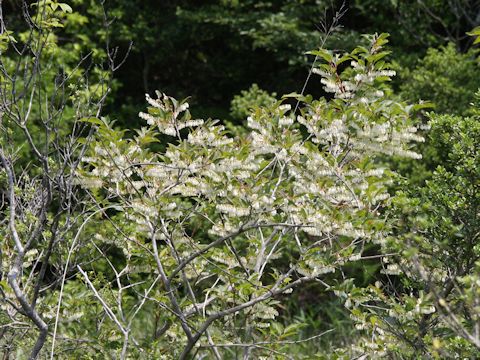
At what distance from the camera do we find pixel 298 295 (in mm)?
7656

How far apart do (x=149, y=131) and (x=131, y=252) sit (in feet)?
2.47

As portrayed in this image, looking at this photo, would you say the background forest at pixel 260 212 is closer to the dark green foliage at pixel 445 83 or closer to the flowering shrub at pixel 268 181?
the flowering shrub at pixel 268 181

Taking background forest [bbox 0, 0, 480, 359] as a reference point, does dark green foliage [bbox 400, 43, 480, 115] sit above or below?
below

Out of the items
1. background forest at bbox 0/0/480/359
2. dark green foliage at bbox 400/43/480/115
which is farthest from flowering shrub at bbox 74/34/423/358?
dark green foliage at bbox 400/43/480/115

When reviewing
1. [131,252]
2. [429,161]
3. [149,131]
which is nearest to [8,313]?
[131,252]

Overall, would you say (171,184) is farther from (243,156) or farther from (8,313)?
(8,313)

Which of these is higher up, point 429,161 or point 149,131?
point 149,131

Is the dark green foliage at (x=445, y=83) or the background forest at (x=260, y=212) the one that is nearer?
the background forest at (x=260, y=212)

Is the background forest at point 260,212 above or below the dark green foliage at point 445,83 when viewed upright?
above

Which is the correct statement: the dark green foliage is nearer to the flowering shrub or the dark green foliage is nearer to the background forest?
the background forest

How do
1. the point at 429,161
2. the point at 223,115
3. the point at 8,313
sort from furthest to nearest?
the point at 223,115 < the point at 429,161 < the point at 8,313

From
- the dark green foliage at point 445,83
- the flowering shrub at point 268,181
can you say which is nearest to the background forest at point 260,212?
the flowering shrub at point 268,181

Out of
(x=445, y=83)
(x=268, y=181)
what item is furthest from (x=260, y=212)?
(x=445, y=83)

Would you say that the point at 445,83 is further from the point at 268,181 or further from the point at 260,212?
the point at 260,212
